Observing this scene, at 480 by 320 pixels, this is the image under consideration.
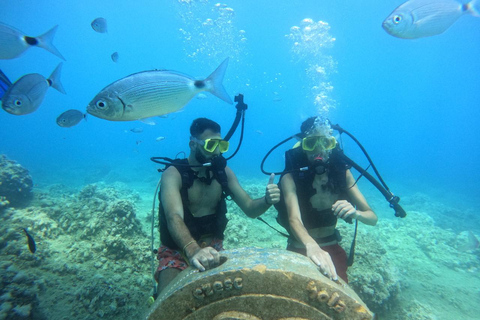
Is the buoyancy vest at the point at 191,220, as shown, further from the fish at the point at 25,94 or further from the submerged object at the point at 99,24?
the submerged object at the point at 99,24

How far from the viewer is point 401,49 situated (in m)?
62.9

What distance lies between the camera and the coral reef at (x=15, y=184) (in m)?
7.58

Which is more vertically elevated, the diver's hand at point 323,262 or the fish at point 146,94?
the fish at point 146,94

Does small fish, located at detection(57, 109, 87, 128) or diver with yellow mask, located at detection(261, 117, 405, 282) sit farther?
small fish, located at detection(57, 109, 87, 128)

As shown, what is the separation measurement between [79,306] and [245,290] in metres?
3.11

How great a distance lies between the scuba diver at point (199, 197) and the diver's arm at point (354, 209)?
34.0 inches

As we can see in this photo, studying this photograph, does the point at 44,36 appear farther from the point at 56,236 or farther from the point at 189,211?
the point at 56,236

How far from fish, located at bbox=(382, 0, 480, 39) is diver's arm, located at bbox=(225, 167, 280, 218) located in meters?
2.99

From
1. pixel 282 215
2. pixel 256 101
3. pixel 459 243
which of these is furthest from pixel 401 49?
pixel 256 101

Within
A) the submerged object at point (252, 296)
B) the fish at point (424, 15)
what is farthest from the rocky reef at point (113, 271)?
the fish at point (424, 15)

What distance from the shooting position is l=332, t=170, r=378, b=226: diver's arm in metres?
2.46

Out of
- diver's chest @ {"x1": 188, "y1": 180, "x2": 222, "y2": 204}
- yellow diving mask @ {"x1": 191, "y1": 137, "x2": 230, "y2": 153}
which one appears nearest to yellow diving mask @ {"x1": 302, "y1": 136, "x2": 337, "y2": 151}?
yellow diving mask @ {"x1": 191, "y1": 137, "x2": 230, "y2": 153}

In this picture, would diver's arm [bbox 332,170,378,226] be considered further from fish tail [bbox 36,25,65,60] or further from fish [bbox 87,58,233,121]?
fish tail [bbox 36,25,65,60]

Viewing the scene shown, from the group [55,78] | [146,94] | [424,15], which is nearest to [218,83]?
[146,94]
